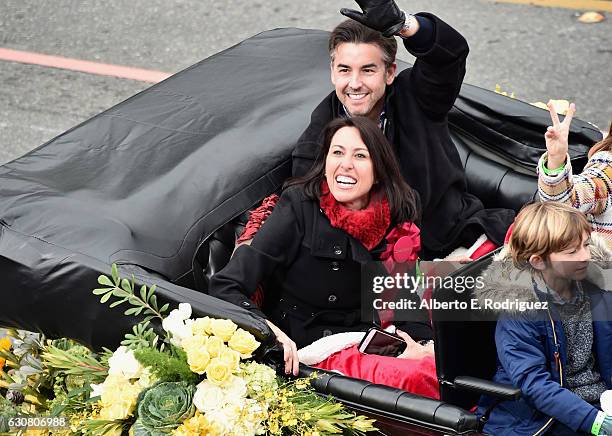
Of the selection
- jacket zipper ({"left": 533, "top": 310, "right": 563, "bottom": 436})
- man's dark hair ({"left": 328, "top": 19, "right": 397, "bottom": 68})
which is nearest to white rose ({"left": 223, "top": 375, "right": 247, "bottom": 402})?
jacket zipper ({"left": 533, "top": 310, "right": 563, "bottom": 436})

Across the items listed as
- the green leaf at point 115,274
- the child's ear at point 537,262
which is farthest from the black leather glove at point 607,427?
the green leaf at point 115,274

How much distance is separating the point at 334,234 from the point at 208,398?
83cm

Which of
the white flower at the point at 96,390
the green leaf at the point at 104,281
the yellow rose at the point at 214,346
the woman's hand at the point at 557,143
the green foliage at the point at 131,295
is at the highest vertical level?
the woman's hand at the point at 557,143

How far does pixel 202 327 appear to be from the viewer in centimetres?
325

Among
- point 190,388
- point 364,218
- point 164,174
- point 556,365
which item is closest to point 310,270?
point 364,218

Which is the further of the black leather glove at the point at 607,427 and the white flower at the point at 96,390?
the white flower at the point at 96,390

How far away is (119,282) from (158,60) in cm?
448

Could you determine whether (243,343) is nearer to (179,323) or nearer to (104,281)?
(179,323)

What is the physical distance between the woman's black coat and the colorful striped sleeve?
0.61 meters

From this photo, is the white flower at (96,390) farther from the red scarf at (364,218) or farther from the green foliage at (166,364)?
the red scarf at (364,218)

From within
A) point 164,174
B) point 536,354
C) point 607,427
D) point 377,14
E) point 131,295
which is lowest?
point 607,427

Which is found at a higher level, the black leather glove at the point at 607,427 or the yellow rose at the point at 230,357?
the yellow rose at the point at 230,357

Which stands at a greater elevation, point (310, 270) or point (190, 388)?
point (310, 270)

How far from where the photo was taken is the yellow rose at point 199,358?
3182 millimetres
